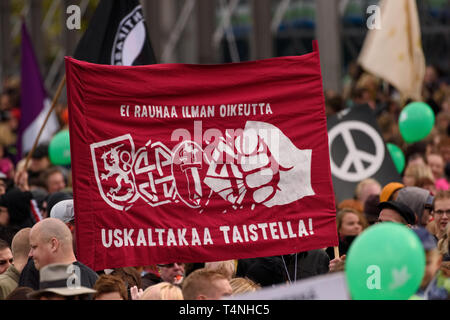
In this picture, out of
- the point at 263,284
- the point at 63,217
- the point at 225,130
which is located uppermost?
the point at 225,130

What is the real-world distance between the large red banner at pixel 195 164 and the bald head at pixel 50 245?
1.16 feet

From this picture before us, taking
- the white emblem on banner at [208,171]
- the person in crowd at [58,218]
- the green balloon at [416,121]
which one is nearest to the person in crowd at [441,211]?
the white emblem on banner at [208,171]

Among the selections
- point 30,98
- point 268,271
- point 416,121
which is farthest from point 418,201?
→ point 30,98

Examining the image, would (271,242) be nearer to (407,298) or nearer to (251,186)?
(251,186)

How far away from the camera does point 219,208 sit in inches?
299

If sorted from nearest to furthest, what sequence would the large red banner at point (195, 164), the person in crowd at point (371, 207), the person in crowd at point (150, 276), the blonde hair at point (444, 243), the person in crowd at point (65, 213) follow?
1. the large red banner at point (195, 164)
2. the blonde hair at point (444, 243)
3. the person in crowd at point (65, 213)
4. the person in crowd at point (150, 276)
5. the person in crowd at point (371, 207)

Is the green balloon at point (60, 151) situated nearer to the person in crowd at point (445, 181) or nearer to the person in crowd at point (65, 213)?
the person in crowd at point (445, 181)

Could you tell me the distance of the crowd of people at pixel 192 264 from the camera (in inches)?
247

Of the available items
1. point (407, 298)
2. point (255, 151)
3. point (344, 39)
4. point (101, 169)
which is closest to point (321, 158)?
point (255, 151)

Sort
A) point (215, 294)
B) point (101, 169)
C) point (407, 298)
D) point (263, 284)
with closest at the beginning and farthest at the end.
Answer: point (407, 298) < point (215, 294) < point (101, 169) < point (263, 284)

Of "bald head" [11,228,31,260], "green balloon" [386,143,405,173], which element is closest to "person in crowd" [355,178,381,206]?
"green balloon" [386,143,405,173]

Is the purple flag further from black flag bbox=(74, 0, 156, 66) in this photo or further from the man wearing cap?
the man wearing cap
